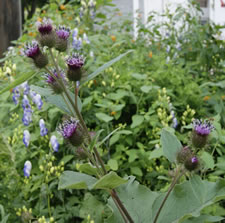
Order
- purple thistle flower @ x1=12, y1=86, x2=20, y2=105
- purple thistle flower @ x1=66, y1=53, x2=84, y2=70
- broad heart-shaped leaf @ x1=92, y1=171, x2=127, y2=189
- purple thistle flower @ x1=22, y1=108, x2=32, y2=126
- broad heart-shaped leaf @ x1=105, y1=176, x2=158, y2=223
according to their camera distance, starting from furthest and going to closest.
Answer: purple thistle flower @ x1=12, y1=86, x2=20, y2=105
purple thistle flower @ x1=22, y1=108, x2=32, y2=126
broad heart-shaped leaf @ x1=105, y1=176, x2=158, y2=223
purple thistle flower @ x1=66, y1=53, x2=84, y2=70
broad heart-shaped leaf @ x1=92, y1=171, x2=127, y2=189

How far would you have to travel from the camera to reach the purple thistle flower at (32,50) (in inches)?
32.0

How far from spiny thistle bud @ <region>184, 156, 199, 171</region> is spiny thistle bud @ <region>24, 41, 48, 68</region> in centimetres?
41

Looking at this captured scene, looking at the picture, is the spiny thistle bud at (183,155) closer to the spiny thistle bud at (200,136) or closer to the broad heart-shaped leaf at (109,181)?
the spiny thistle bud at (200,136)

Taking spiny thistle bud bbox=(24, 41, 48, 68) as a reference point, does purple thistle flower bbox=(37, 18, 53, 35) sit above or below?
above

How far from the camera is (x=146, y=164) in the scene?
2078mm

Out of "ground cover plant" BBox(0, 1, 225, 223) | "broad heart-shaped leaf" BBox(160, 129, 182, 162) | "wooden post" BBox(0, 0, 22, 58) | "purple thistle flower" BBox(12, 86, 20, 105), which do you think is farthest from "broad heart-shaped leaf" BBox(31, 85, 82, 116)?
"wooden post" BBox(0, 0, 22, 58)

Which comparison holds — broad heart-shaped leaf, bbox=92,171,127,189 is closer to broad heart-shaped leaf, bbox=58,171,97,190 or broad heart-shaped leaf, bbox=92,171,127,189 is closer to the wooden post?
broad heart-shaped leaf, bbox=58,171,97,190

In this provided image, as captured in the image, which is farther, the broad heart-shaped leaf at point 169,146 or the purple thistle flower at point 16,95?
the purple thistle flower at point 16,95

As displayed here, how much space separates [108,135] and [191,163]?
0.70 feet

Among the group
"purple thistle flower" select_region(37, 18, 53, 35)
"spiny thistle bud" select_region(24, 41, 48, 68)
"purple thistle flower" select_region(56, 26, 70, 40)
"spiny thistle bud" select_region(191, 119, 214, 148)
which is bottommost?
"spiny thistle bud" select_region(191, 119, 214, 148)

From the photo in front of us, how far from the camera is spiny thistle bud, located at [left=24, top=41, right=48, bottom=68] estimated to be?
0.80m

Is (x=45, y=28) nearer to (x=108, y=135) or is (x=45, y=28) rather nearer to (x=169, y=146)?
(x=108, y=135)

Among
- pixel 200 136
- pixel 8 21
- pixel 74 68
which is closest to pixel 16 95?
pixel 74 68

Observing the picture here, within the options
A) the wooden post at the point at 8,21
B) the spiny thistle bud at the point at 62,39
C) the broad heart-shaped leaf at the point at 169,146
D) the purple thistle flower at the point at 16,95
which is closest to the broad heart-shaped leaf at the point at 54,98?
the spiny thistle bud at the point at 62,39
